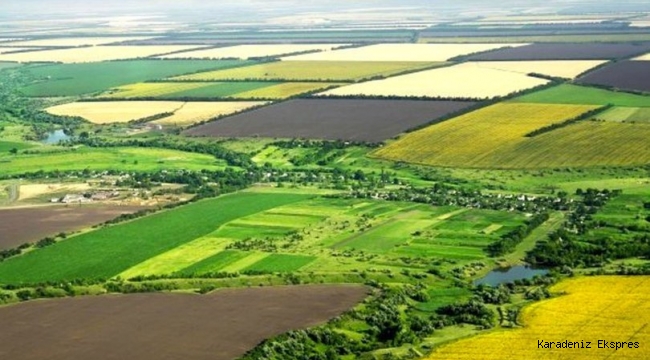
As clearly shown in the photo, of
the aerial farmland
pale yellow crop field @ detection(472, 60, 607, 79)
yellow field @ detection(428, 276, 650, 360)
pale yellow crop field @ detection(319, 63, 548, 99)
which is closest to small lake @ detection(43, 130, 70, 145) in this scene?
the aerial farmland

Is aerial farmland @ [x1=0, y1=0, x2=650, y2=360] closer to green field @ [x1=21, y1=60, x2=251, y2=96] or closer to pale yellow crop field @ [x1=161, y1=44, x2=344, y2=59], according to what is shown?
green field @ [x1=21, y1=60, x2=251, y2=96]

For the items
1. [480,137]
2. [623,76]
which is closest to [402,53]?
[623,76]

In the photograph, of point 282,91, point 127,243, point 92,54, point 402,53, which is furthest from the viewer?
point 92,54

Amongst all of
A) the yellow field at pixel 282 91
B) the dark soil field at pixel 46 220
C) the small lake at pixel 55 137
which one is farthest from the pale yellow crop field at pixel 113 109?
the dark soil field at pixel 46 220

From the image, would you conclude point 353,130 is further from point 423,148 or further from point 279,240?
point 279,240

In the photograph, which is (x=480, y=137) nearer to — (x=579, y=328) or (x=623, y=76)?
(x=623, y=76)

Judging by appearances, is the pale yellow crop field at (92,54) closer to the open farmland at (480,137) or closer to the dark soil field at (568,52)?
the dark soil field at (568,52)

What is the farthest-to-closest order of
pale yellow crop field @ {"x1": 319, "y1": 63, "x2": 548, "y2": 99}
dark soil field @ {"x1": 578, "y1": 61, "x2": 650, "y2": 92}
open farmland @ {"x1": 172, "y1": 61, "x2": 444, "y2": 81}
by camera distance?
open farmland @ {"x1": 172, "y1": 61, "x2": 444, "y2": 81}
pale yellow crop field @ {"x1": 319, "y1": 63, "x2": 548, "y2": 99}
dark soil field @ {"x1": 578, "y1": 61, "x2": 650, "y2": 92}
